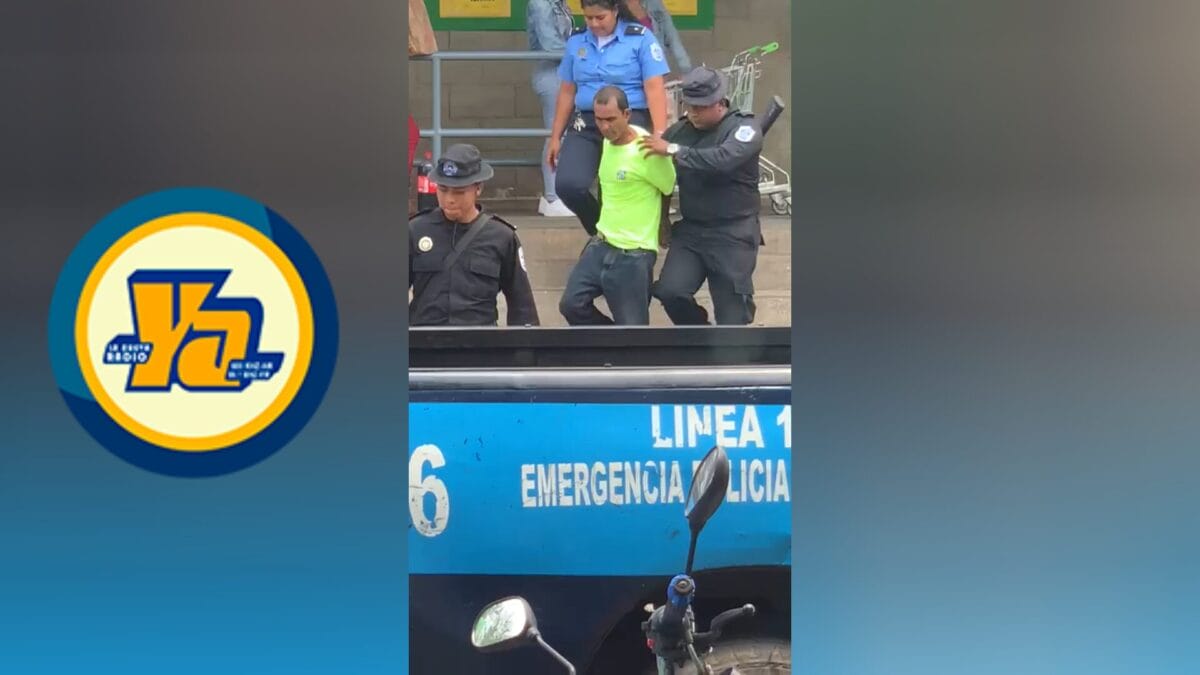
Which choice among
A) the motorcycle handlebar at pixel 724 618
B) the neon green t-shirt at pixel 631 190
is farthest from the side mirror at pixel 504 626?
the neon green t-shirt at pixel 631 190

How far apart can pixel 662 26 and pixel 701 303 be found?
410 millimetres

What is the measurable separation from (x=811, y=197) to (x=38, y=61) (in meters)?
1.04

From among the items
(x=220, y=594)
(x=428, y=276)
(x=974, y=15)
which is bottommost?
(x=220, y=594)

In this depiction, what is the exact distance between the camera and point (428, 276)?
188 cm

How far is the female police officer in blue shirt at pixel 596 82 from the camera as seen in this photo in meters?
1.77

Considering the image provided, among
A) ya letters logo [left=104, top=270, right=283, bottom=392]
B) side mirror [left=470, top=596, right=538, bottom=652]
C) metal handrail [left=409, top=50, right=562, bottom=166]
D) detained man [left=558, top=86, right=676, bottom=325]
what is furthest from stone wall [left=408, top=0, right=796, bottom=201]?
side mirror [left=470, top=596, right=538, bottom=652]

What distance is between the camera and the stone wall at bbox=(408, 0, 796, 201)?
1.72 meters

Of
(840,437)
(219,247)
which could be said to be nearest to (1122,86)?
(840,437)

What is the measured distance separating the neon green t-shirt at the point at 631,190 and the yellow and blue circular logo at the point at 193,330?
0.43 meters

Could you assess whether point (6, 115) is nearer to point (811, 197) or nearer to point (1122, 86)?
point (811, 197)

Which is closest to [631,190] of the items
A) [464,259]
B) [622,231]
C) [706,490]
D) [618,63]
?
[622,231]

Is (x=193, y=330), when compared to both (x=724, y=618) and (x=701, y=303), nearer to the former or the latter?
(x=701, y=303)

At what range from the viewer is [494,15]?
215 centimetres

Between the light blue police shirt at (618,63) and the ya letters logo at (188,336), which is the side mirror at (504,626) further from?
the light blue police shirt at (618,63)
